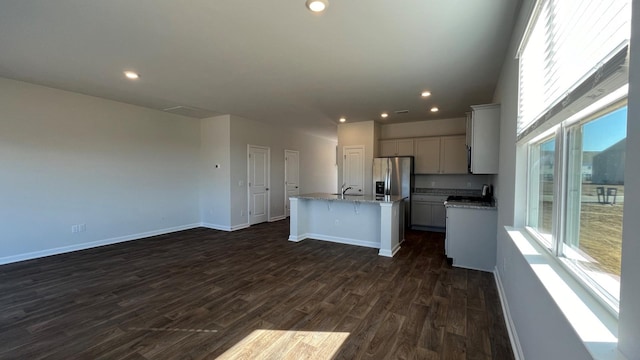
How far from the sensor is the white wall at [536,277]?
71 cm

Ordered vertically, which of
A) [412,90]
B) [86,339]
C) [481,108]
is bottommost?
[86,339]

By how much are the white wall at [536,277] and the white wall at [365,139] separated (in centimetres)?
366

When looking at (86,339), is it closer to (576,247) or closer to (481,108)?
(576,247)

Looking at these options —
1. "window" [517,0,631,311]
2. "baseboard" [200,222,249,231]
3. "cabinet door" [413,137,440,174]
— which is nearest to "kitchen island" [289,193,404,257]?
"baseboard" [200,222,249,231]

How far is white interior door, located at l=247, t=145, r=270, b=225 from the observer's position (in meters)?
6.87

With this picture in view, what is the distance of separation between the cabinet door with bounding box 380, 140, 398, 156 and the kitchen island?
222 cm

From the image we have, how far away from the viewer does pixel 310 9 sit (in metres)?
2.20

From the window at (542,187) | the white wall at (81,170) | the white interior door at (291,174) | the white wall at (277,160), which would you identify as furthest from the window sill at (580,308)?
the white interior door at (291,174)

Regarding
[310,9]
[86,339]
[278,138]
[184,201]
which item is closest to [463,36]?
[310,9]

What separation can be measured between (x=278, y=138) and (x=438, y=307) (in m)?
6.07

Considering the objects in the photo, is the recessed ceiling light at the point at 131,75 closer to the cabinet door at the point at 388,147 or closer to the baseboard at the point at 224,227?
the baseboard at the point at 224,227

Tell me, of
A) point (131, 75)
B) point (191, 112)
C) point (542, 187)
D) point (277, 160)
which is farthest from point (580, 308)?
point (277, 160)

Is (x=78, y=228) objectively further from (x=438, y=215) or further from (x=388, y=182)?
(x=438, y=215)

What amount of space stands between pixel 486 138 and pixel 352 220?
2531mm
